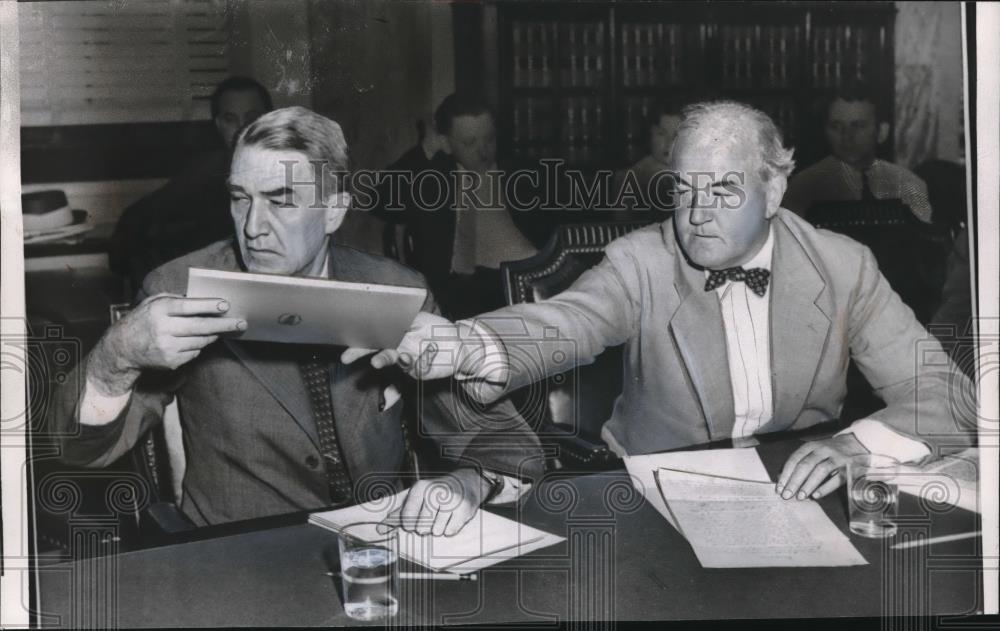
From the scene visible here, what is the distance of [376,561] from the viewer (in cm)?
220

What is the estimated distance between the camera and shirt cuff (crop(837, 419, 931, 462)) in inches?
112

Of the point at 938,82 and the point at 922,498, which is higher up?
the point at 938,82

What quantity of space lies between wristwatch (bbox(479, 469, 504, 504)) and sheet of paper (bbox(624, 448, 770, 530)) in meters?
0.34

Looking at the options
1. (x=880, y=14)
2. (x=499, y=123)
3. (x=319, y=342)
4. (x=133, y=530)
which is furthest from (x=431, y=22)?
(x=133, y=530)

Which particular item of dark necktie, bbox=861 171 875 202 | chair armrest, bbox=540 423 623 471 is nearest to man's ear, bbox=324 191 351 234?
chair armrest, bbox=540 423 623 471

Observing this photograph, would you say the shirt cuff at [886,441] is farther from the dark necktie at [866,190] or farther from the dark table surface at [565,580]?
the dark necktie at [866,190]

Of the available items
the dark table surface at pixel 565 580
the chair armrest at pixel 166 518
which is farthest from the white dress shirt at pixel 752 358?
the chair armrest at pixel 166 518

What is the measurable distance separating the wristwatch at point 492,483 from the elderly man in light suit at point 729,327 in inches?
8.4

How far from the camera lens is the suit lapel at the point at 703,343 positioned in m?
2.80

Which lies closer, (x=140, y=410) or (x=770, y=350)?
(x=140, y=410)

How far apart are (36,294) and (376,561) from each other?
1221 mm

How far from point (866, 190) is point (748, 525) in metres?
0.98

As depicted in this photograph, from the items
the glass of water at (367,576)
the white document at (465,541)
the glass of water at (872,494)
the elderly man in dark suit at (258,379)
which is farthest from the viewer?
the elderly man in dark suit at (258,379)

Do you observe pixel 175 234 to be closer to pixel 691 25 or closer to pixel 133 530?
pixel 133 530
